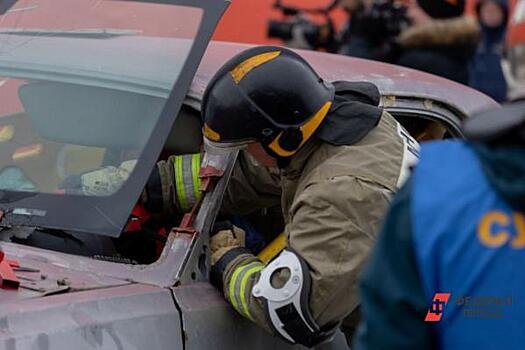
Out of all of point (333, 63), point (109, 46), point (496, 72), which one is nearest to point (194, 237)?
point (109, 46)

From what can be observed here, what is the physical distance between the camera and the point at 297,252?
303 centimetres

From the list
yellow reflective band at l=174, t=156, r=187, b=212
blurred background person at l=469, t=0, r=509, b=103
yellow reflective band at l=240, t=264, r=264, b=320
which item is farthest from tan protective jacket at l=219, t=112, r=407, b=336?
blurred background person at l=469, t=0, r=509, b=103

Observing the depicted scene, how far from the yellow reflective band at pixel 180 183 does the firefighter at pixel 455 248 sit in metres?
1.84

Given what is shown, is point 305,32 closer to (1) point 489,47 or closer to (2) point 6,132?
(1) point 489,47

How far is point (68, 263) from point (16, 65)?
2.31 ft

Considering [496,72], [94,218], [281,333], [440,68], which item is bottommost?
[496,72]

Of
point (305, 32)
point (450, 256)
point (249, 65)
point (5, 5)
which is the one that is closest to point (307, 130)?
point (249, 65)

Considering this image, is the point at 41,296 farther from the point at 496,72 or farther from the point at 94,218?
the point at 496,72

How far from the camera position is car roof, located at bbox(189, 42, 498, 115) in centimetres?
369

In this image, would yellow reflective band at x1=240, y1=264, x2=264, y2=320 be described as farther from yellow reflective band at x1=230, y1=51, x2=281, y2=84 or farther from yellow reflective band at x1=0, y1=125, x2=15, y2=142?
yellow reflective band at x1=0, y1=125, x2=15, y2=142

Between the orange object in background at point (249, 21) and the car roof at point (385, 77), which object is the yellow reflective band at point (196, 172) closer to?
the car roof at point (385, 77)

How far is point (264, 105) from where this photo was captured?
124 inches

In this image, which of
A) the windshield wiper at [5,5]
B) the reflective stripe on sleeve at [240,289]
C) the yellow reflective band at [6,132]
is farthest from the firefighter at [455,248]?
the windshield wiper at [5,5]

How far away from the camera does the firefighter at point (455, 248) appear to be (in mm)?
1673
